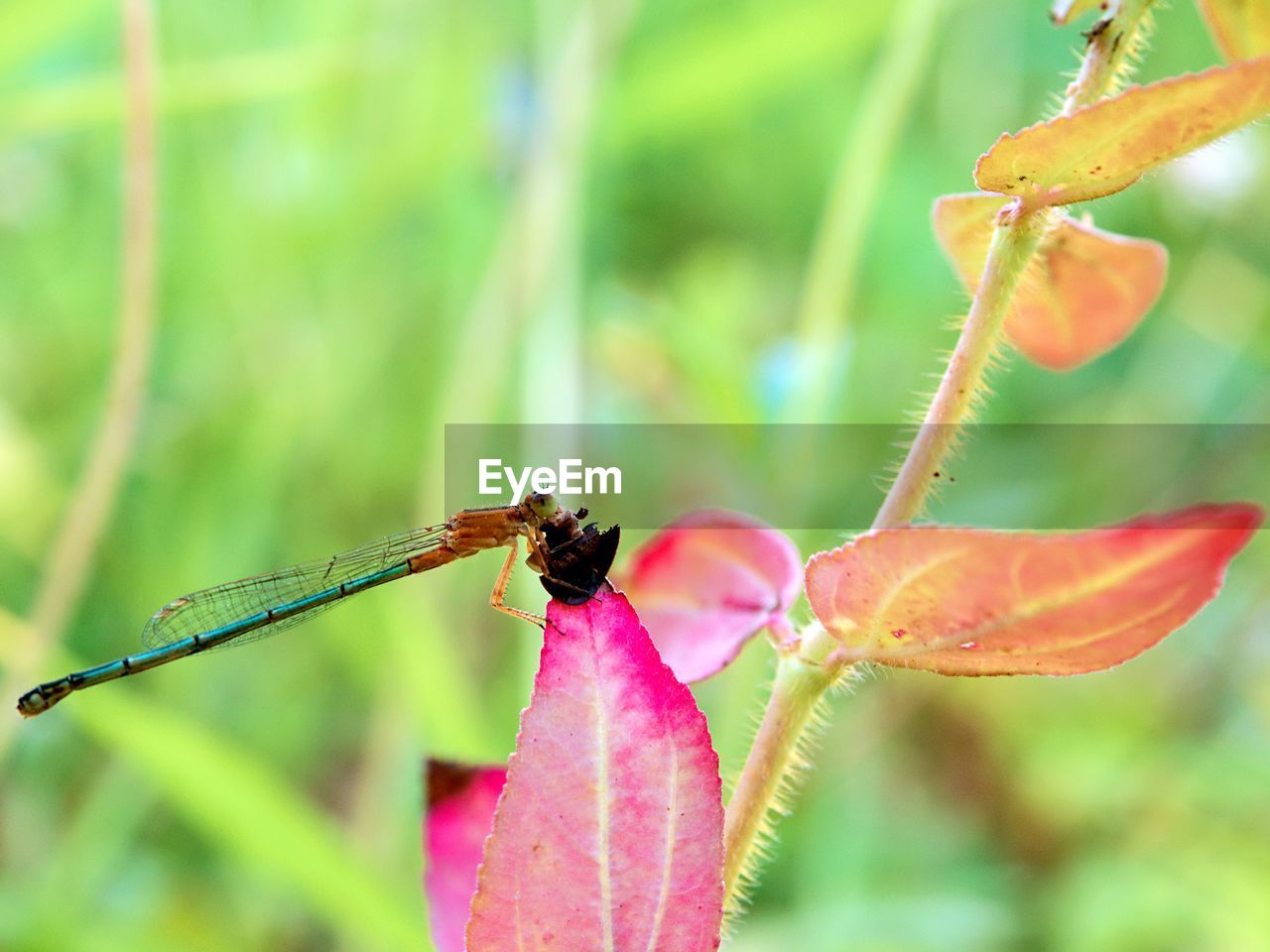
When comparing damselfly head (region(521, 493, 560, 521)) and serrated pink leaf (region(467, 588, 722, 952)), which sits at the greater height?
damselfly head (region(521, 493, 560, 521))

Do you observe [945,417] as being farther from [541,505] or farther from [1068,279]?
[541,505]

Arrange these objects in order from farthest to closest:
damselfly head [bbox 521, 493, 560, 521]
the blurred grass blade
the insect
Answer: the blurred grass blade < the insect < damselfly head [bbox 521, 493, 560, 521]

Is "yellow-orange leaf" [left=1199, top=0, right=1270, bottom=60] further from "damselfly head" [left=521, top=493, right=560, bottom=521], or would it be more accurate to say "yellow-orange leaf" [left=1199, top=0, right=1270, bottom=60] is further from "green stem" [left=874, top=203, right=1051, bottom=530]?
"damselfly head" [left=521, top=493, right=560, bottom=521]

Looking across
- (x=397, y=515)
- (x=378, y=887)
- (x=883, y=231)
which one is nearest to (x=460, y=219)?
(x=397, y=515)

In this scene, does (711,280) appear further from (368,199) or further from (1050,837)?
(1050,837)

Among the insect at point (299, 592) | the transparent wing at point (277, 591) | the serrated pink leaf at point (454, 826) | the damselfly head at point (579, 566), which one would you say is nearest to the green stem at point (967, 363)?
the damselfly head at point (579, 566)

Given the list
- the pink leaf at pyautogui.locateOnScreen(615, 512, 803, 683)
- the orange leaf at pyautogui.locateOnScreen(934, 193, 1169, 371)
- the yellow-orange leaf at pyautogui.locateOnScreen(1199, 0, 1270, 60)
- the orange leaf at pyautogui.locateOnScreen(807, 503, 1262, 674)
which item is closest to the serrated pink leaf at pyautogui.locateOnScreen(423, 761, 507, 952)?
the pink leaf at pyautogui.locateOnScreen(615, 512, 803, 683)
